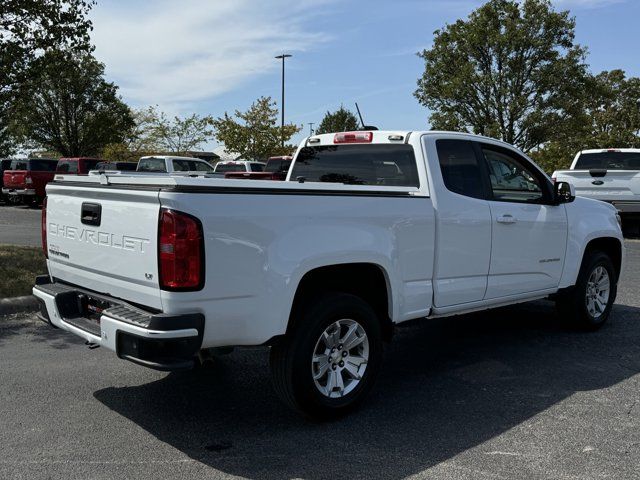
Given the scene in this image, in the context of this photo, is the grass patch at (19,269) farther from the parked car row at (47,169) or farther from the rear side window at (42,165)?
the rear side window at (42,165)

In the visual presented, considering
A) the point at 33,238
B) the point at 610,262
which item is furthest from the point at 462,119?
the point at 610,262

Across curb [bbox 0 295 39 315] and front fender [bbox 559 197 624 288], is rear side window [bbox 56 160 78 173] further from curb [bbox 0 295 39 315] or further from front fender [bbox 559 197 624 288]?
front fender [bbox 559 197 624 288]

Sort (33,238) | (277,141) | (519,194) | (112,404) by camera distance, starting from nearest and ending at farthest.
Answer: (112,404), (519,194), (33,238), (277,141)

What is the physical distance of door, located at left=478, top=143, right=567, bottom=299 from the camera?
5.23 metres

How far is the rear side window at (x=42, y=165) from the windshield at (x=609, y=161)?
1902 centimetres

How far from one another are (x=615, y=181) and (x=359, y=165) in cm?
1055

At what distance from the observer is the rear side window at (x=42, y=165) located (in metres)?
24.3

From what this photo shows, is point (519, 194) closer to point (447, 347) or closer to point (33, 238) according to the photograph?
point (447, 347)

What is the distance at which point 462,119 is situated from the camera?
26234mm

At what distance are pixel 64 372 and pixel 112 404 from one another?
2.85 ft

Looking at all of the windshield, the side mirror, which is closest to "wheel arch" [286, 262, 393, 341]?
the side mirror

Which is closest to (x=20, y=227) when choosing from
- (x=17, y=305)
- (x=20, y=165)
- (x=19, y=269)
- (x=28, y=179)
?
(x=28, y=179)

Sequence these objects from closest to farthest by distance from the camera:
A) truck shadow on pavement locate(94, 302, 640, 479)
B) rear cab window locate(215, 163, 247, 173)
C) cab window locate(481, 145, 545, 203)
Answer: truck shadow on pavement locate(94, 302, 640, 479) → cab window locate(481, 145, 545, 203) → rear cab window locate(215, 163, 247, 173)

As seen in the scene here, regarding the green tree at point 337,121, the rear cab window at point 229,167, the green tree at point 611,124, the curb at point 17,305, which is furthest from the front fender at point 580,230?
the green tree at point 337,121
